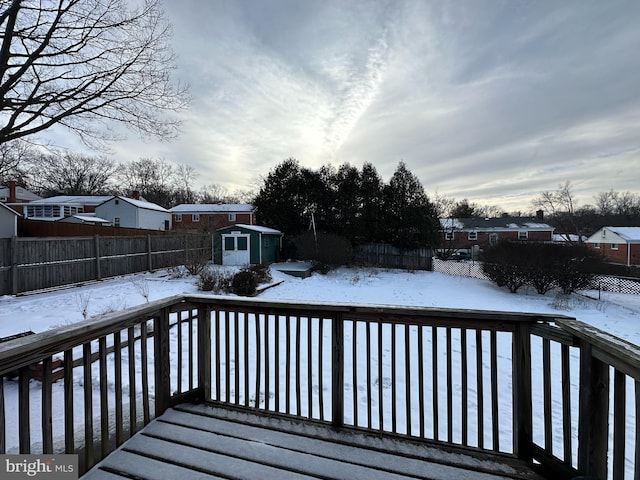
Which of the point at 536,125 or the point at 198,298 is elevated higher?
the point at 536,125

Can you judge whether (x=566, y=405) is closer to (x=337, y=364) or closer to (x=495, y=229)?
(x=337, y=364)

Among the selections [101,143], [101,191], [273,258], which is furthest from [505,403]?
[101,191]

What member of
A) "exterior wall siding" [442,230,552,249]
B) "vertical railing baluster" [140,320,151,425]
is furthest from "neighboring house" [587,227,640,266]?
"vertical railing baluster" [140,320,151,425]

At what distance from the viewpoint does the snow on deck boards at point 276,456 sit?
1659 mm

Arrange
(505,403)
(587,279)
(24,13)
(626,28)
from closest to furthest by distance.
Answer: (505,403) → (626,28) → (24,13) → (587,279)

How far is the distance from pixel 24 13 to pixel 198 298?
9.33m

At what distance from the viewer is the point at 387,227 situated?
54.1 feet

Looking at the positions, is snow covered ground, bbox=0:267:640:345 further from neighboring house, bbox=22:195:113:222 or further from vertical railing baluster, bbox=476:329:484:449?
neighboring house, bbox=22:195:113:222

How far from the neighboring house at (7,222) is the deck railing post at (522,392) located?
23.3 metres

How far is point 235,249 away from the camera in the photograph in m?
15.4

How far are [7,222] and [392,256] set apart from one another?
21.8m

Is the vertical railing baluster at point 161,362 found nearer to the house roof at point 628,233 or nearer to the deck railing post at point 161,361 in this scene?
the deck railing post at point 161,361

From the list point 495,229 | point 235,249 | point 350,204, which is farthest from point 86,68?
point 495,229

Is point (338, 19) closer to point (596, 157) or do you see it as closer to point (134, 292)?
point (134, 292)
